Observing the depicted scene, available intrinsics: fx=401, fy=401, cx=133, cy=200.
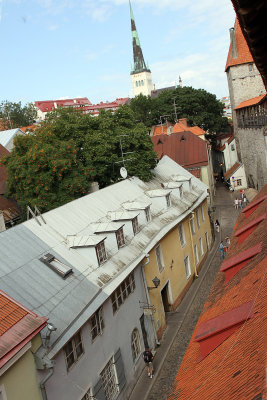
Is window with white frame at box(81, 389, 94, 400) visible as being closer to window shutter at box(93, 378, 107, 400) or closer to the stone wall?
window shutter at box(93, 378, 107, 400)

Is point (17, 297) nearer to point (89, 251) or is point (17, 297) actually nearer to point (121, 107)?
point (89, 251)

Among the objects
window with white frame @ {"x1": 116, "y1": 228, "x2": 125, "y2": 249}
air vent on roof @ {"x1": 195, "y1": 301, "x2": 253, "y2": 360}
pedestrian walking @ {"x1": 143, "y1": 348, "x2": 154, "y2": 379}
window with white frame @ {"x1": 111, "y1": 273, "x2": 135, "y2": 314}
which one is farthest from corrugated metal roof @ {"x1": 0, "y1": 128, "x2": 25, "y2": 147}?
air vent on roof @ {"x1": 195, "y1": 301, "x2": 253, "y2": 360}

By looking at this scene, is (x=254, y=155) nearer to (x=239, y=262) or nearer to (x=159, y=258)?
(x=159, y=258)

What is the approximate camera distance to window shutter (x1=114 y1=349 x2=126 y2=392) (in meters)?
13.4

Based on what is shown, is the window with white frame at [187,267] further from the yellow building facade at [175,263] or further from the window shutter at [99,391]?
the window shutter at [99,391]

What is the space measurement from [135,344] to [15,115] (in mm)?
58405

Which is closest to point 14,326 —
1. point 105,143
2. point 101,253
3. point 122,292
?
point 101,253

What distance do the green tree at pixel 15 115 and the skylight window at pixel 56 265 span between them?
52.4 metres

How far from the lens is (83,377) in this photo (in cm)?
1126

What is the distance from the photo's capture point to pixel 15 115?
6681 cm

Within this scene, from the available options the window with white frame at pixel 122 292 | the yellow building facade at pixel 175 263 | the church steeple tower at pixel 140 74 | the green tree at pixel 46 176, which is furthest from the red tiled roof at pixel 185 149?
the church steeple tower at pixel 140 74

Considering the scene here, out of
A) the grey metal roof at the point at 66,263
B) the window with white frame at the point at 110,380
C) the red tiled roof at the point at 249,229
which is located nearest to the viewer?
the grey metal roof at the point at 66,263

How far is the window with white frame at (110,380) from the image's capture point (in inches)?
493

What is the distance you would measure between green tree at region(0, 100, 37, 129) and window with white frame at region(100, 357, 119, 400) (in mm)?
53639
